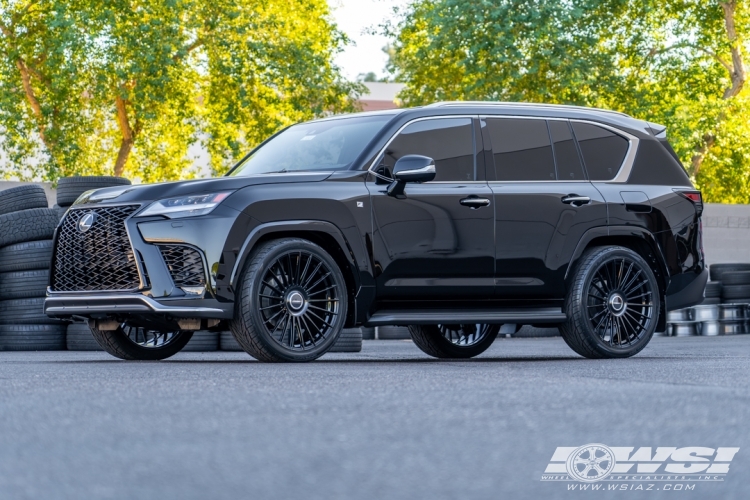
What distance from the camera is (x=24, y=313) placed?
44.1ft

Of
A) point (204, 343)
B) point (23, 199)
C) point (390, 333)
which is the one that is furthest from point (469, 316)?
point (390, 333)

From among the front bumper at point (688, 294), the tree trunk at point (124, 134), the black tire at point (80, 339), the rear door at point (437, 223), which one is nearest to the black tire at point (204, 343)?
the black tire at point (80, 339)

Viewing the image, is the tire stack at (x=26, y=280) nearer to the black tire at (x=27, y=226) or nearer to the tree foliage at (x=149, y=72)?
the black tire at (x=27, y=226)

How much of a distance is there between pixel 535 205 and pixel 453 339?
2089mm

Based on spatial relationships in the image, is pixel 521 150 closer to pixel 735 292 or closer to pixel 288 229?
pixel 288 229

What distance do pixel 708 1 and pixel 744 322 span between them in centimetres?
1872

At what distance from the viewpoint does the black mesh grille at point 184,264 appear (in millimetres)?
8906

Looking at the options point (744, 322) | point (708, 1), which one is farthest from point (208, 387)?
point (708, 1)

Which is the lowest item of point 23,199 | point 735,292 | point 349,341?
point 735,292

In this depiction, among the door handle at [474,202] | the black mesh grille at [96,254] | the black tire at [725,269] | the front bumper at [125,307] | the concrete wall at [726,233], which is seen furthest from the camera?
the concrete wall at [726,233]

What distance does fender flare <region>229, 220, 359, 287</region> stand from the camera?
8.92m

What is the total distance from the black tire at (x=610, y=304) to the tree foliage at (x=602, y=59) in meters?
20.7

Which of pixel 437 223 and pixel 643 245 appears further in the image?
pixel 643 245

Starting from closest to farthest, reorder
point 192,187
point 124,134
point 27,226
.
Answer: point 192,187
point 27,226
point 124,134
